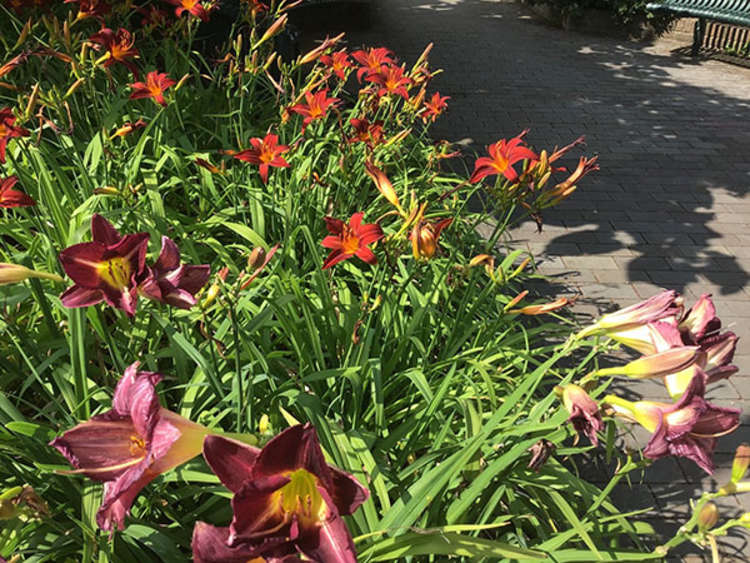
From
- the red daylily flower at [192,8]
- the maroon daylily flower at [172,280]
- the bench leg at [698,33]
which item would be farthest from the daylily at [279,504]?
the bench leg at [698,33]

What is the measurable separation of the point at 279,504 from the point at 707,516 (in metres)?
0.77

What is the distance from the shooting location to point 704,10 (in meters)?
8.26

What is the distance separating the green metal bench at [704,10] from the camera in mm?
7844

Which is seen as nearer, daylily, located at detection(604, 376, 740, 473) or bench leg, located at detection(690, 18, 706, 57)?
daylily, located at detection(604, 376, 740, 473)

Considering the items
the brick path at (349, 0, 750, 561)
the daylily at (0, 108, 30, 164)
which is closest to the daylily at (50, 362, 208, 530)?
the daylily at (0, 108, 30, 164)

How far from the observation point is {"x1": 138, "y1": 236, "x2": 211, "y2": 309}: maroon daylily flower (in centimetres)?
104

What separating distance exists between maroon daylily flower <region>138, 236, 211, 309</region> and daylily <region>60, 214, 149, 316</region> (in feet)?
0.10

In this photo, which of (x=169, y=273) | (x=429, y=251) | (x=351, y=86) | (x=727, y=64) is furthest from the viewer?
(x=727, y=64)

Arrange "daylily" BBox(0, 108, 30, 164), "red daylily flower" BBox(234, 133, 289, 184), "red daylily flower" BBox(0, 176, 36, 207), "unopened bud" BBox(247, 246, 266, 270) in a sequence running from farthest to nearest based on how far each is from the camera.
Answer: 1. "red daylily flower" BBox(234, 133, 289, 184)
2. "daylily" BBox(0, 108, 30, 164)
3. "red daylily flower" BBox(0, 176, 36, 207)
4. "unopened bud" BBox(247, 246, 266, 270)

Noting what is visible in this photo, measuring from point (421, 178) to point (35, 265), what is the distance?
5.86 feet

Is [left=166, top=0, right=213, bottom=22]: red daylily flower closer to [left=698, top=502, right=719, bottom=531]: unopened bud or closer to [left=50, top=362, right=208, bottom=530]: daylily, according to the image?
[left=50, top=362, right=208, bottom=530]: daylily

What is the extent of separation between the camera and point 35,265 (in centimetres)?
210

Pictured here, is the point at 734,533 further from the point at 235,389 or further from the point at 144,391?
the point at 144,391

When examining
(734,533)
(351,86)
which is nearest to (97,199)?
(734,533)
